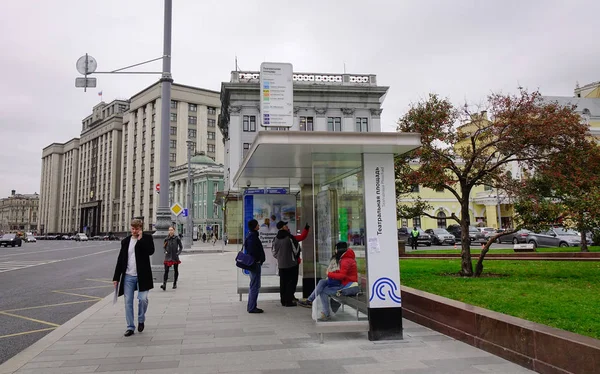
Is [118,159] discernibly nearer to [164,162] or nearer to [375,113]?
[375,113]

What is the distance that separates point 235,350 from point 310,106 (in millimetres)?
46939

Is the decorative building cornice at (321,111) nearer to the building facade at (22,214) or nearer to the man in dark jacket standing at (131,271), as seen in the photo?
the man in dark jacket standing at (131,271)

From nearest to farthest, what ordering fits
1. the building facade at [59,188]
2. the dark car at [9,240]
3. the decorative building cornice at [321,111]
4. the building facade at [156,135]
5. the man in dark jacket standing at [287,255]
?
the man in dark jacket standing at [287,255], the dark car at [9,240], the decorative building cornice at [321,111], the building facade at [156,135], the building facade at [59,188]

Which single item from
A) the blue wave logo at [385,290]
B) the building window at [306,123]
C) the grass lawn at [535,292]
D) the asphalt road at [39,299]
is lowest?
the asphalt road at [39,299]

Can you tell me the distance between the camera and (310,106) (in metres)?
51.5

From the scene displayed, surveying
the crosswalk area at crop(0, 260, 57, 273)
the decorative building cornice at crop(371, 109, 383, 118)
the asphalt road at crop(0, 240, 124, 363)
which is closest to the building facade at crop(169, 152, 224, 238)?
the decorative building cornice at crop(371, 109, 383, 118)

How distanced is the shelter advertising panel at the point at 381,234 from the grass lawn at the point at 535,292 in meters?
1.74

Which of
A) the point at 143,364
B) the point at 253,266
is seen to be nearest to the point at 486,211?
the point at 253,266

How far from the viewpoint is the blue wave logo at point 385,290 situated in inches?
263

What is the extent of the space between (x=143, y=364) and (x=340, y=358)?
2.51 m

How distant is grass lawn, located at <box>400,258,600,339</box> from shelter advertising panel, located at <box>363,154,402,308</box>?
174 cm

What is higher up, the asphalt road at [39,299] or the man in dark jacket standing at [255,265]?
the man in dark jacket standing at [255,265]

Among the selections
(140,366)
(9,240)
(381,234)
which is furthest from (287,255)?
(9,240)

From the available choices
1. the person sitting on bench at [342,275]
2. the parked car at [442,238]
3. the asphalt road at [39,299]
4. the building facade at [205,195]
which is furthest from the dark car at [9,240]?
the person sitting on bench at [342,275]
